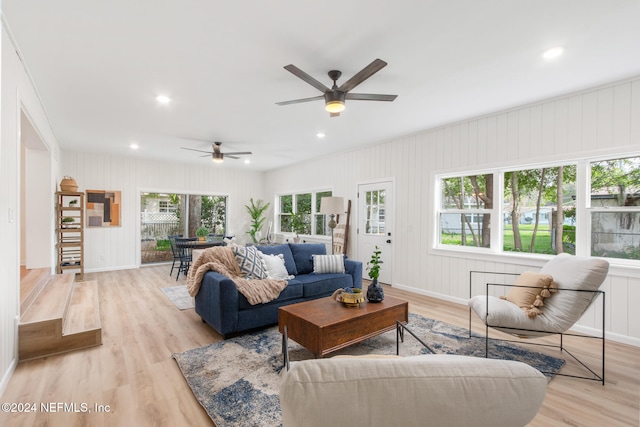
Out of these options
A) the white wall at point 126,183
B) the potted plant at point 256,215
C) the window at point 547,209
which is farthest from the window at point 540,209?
the white wall at point 126,183

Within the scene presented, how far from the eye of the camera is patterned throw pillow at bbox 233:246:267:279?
3.57 meters

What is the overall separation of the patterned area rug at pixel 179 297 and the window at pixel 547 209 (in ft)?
12.4

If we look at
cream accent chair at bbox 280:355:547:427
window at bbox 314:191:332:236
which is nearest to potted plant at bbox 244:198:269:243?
window at bbox 314:191:332:236

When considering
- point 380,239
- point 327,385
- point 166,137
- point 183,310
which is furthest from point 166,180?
point 327,385

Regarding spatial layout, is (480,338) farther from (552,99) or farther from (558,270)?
(552,99)

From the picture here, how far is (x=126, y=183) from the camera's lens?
6.89m

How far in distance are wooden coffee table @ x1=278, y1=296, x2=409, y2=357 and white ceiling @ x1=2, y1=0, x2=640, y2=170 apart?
220cm

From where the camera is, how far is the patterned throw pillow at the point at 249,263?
3570mm

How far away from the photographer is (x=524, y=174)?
387 centimetres

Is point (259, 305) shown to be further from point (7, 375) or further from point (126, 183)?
point (126, 183)

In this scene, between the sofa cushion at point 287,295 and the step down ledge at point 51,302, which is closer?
the step down ledge at point 51,302

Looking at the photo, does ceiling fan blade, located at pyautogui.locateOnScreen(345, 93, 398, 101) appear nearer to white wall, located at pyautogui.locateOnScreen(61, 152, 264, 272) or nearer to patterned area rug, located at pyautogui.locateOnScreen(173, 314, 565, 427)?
patterned area rug, located at pyautogui.locateOnScreen(173, 314, 565, 427)

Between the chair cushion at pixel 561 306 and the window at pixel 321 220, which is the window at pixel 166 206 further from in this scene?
the chair cushion at pixel 561 306

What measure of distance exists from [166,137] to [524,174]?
5466 mm
